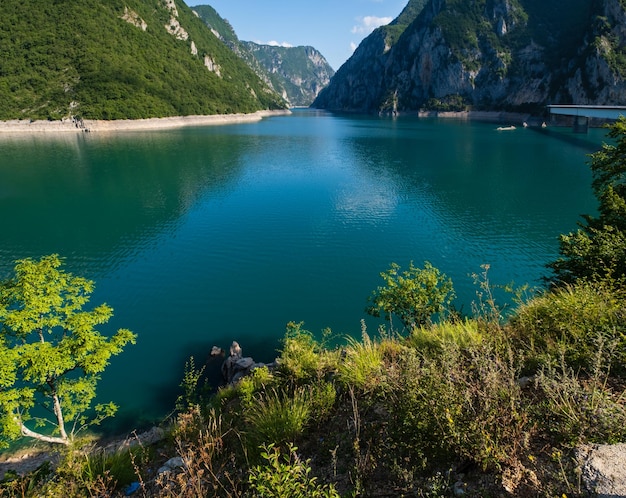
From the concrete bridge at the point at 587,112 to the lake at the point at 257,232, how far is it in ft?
81.4

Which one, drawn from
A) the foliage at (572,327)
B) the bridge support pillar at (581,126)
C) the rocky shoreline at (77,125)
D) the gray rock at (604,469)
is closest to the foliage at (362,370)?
the foliage at (572,327)

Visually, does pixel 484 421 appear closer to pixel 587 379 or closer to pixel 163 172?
pixel 587 379

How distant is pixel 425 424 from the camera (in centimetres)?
512

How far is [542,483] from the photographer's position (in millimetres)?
4246

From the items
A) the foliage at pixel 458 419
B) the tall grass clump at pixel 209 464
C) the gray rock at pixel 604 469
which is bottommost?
the tall grass clump at pixel 209 464

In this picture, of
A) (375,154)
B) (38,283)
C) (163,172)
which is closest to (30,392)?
(38,283)

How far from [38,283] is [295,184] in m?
50.0

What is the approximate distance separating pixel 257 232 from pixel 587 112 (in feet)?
368

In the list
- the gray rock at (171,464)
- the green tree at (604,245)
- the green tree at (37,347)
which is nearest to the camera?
the gray rock at (171,464)

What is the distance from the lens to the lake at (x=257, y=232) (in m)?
22.3

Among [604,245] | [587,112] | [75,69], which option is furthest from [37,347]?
[75,69]

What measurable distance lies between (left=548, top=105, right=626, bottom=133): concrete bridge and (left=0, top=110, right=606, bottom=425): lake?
24.8 m

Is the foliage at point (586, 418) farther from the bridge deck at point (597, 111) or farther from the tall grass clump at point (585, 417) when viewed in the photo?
the bridge deck at point (597, 111)

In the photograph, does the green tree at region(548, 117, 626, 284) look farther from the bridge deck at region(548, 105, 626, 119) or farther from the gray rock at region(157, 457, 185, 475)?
the bridge deck at region(548, 105, 626, 119)
